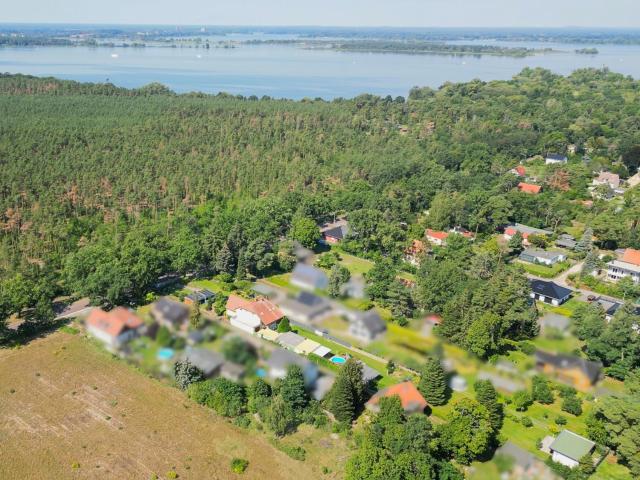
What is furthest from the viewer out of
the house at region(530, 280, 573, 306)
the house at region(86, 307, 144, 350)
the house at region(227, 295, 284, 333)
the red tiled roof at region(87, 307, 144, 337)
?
the house at region(530, 280, 573, 306)

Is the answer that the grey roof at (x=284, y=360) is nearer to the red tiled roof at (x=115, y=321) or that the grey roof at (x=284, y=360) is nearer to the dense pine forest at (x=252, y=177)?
the red tiled roof at (x=115, y=321)

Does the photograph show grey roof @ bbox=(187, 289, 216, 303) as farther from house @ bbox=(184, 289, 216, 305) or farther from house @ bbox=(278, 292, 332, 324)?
house @ bbox=(278, 292, 332, 324)

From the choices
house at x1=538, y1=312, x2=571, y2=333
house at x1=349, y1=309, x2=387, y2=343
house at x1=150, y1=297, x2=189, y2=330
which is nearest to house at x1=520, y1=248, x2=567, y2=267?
house at x1=538, y1=312, x2=571, y2=333

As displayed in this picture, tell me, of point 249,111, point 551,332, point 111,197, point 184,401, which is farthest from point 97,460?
point 249,111

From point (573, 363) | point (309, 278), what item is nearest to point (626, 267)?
point (573, 363)

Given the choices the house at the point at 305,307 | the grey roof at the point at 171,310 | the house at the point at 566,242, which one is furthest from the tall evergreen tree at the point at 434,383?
the house at the point at 566,242

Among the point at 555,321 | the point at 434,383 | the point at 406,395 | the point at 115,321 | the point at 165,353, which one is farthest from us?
the point at 555,321

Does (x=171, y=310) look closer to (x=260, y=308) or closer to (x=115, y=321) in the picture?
(x=115, y=321)
